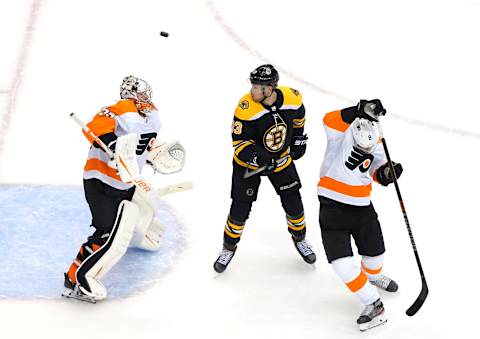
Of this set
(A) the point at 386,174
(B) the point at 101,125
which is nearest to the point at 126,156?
(B) the point at 101,125

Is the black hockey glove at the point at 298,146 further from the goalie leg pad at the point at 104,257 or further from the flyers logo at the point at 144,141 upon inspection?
the goalie leg pad at the point at 104,257

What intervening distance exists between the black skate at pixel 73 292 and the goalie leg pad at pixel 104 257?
0.07m

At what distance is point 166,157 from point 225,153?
1307 millimetres

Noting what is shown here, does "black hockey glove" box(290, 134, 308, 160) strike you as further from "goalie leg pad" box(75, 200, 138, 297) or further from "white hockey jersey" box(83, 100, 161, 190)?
"goalie leg pad" box(75, 200, 138, 297)

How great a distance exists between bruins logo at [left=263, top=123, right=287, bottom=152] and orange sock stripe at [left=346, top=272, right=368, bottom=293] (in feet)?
2.39

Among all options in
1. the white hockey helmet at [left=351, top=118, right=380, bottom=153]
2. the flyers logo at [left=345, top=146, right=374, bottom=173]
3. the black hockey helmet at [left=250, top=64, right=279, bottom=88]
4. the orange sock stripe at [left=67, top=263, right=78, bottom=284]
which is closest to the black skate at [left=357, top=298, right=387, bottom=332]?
the flyers logo at [left=345, top=146, right=374, bottom=173]

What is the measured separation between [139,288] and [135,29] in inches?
139

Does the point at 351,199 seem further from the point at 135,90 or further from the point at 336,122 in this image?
the point at 135,90

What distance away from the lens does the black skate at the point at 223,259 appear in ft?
14.4

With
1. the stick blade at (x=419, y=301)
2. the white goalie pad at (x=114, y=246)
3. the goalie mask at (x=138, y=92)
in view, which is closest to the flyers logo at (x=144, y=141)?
the goalie mask at (x=138, y=92)

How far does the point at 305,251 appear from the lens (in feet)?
14.7

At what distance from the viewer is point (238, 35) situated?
23.9 feet

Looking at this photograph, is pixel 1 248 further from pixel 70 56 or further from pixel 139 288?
pixel 70 56

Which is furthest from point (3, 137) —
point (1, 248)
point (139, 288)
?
point (139, 288)
